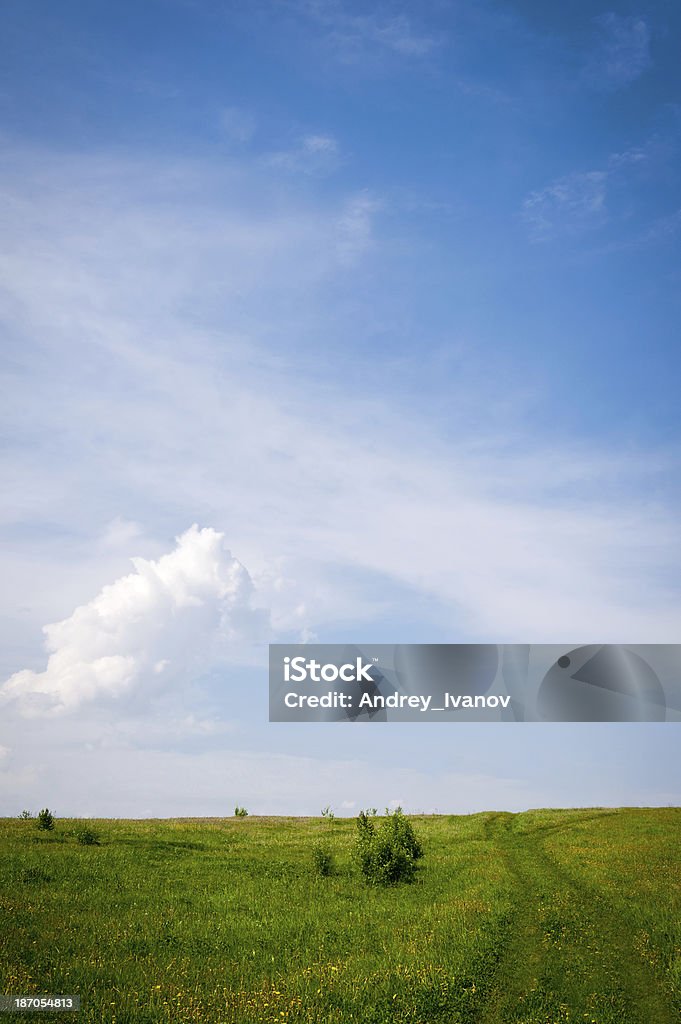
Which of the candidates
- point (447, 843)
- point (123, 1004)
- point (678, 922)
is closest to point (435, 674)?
point (447, 843)

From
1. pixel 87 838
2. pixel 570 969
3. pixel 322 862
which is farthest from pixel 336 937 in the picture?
pixel 87 838

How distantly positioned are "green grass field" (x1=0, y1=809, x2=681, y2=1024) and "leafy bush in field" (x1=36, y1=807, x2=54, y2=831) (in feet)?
13.7

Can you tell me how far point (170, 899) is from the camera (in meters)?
24.5

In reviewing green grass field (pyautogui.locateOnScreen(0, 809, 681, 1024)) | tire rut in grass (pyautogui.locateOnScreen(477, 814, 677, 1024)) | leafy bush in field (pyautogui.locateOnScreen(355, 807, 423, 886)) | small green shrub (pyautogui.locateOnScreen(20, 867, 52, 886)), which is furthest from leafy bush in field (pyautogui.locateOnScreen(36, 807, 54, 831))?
tire rut in grass (pyautogui.locateOnScreen(477, 814, 677, 1024))

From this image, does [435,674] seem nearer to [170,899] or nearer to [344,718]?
[344,718]

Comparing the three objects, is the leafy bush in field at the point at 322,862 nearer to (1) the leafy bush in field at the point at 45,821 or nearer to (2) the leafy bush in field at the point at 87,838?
(2) the leafy bush in field at the point at 87,838

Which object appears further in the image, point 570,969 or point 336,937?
point 336,937

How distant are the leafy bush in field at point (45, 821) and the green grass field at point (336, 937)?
416cm

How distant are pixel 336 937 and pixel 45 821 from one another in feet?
96.3

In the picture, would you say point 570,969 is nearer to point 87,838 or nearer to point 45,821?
→ point 87,838

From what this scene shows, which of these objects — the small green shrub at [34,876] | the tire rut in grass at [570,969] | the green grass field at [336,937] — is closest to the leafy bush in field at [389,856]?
the green grass field at [336,937]

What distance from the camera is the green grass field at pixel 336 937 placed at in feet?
46.3

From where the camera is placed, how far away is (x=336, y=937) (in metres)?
19.6

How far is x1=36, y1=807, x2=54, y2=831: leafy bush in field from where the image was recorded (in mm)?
42300
